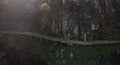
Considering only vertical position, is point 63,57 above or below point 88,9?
below

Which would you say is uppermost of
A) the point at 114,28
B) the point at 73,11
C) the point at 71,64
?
the point at 73,11

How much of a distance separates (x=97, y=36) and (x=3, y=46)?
4.60 m

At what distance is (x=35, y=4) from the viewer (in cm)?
1173

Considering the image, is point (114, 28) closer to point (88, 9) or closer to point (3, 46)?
point (88, 9)

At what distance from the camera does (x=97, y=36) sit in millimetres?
11383

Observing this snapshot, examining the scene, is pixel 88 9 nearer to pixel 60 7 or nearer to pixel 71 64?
pixel 60 7

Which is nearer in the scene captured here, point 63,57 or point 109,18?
point 63,57

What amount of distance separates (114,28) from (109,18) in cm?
59

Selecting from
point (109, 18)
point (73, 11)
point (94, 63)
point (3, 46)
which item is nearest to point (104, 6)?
point (109, 18)

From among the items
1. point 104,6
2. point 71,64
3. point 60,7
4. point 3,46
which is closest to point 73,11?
point 60,7

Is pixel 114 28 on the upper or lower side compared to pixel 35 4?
lower

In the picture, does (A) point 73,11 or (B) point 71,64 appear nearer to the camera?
(B) point 71,64

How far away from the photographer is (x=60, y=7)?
38.3 feet

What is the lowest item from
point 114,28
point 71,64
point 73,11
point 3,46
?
point 71,64
